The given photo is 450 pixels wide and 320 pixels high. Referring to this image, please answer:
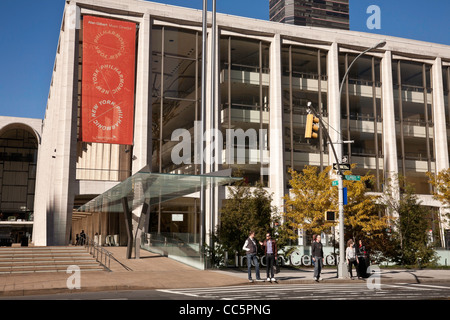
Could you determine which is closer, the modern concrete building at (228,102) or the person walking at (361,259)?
the person walking at (361,259)

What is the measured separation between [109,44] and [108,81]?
9.91 feet

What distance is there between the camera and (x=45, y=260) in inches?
983

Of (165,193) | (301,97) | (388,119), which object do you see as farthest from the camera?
(388,119)

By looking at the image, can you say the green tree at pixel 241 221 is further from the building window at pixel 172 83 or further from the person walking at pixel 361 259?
the building window at pixel 172 83

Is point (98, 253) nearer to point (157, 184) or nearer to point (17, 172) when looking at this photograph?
point (157, 184)

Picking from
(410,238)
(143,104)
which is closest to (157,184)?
(410,238)

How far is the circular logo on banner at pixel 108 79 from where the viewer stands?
37719mm

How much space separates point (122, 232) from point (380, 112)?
2701 cm

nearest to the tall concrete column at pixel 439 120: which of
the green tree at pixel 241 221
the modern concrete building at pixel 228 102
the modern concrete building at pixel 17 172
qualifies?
the modern concrete building at pixel 228 102

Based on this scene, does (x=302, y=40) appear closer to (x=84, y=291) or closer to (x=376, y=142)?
(x=376, y=142)

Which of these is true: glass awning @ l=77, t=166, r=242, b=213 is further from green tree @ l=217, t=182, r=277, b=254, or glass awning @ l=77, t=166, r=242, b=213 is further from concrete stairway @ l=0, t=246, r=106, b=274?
concrete stairway @ l=0, t=246, r=106, b=274

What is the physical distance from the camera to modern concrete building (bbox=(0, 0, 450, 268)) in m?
38.0

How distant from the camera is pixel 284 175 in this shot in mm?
42406

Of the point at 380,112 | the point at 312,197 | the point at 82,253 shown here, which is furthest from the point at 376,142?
the point at 82,253
